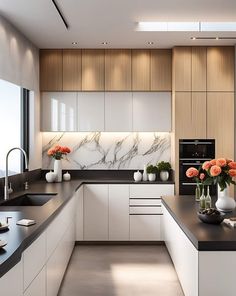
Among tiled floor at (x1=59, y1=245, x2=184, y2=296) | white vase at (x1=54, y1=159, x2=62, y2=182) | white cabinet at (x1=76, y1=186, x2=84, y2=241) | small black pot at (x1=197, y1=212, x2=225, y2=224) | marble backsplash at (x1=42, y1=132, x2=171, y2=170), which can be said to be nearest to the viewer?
small black pot at (x1=197, y1=212, x2=225, y2=224)

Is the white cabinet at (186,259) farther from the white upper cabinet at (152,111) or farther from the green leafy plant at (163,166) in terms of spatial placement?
the white upper cabinet at (152,111)

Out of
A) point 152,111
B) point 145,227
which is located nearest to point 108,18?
point 152,111

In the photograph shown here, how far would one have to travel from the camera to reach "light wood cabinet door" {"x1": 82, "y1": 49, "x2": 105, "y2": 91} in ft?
20.2

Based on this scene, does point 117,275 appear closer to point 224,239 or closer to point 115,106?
point 224,239

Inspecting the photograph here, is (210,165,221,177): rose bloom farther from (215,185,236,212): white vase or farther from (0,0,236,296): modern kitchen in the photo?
(0,0,236,296): modern kitchen

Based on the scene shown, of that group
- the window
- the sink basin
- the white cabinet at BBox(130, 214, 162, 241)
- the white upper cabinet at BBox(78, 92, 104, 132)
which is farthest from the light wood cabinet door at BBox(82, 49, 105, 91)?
the sink basin


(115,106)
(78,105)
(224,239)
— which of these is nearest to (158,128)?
(115,106)

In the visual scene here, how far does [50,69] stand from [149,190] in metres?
2.25

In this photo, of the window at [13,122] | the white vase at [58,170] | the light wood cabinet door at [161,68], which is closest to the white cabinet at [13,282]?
the window at [13,122]

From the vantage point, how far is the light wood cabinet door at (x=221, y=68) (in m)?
5.89

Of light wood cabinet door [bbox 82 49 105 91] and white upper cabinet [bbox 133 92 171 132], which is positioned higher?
light wood cabinet door [bbox 82 49 105 91]

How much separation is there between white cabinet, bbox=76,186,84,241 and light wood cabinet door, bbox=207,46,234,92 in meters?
2.31

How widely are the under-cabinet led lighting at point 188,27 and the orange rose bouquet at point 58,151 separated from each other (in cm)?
194

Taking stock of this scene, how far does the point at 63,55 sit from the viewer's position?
614cm
